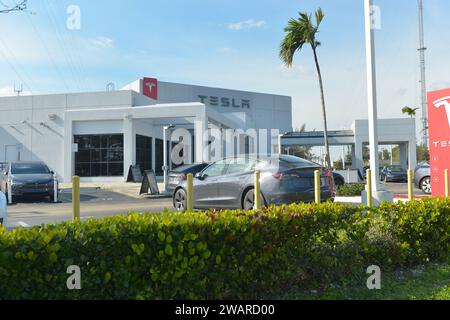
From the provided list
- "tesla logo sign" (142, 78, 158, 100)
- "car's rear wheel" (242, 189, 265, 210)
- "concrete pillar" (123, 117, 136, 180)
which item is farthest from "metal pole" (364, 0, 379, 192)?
"tesla logo sign" (142, 78, 158, 100)

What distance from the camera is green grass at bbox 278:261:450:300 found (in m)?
4.12

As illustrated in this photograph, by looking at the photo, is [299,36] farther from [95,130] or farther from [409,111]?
[409,111]

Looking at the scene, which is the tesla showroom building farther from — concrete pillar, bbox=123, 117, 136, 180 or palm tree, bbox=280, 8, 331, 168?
palm tree, bbox=280, 8, 331, 168

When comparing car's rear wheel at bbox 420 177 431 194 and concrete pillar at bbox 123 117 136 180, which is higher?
concrete pillar at bbox 123 117 136 180

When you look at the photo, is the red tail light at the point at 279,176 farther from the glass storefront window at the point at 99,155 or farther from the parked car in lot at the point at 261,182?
the glass storefront window at the point at 99,155

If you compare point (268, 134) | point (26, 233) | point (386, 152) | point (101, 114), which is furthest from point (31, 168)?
point (386, 152)

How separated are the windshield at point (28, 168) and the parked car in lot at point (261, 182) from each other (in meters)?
8.37

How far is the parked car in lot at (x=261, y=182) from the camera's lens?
8570mm

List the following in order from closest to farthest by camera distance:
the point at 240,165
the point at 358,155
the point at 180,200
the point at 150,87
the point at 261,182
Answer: the point at 261,182 < the point at 240,165 < the point at 180,200 < the point at 358,155 < the point at 150,87

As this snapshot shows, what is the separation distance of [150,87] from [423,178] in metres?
34.2

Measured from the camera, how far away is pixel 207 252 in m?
3.62

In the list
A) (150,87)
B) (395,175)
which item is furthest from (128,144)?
(395,175)

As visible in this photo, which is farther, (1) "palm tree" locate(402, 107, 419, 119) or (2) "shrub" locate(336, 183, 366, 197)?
(1) "palm tree" locate(402, 107, 419, 119)

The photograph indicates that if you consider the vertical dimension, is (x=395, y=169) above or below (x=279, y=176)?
above
